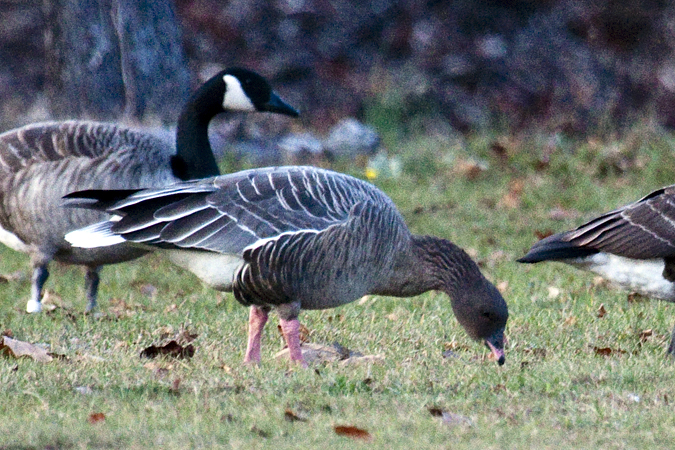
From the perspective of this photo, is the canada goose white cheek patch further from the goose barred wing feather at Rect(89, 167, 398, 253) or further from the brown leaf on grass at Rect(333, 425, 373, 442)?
the brown leaf on grass at Rect(333, 425, 373, 442)

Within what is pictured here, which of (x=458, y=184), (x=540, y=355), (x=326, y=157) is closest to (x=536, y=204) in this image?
(x=458, y=184)

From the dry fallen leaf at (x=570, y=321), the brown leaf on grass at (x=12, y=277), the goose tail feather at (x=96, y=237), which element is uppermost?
the goose tail feather at (x=96, y=237)

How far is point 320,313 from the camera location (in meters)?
6.93

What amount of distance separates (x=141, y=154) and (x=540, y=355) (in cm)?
321

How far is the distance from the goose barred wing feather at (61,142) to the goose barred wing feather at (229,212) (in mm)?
1983

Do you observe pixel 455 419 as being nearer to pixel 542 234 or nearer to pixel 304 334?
pixel 304 334

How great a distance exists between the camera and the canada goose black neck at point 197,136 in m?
7.76

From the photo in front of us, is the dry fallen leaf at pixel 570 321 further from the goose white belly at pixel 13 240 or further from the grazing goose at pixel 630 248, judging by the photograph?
the goose white belly at pixel 13 240

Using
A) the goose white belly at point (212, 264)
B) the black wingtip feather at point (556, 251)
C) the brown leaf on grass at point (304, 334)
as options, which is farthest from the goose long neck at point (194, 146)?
the black wingtip feather at point (556, 251)

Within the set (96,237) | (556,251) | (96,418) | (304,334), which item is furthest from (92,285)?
(96,418)

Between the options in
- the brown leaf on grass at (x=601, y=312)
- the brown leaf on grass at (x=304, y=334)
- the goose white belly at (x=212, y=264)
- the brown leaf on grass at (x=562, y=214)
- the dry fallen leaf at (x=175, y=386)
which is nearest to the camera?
the dry fallen leaf at (x=175, y=386)

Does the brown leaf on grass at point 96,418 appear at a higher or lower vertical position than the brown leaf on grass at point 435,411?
higher

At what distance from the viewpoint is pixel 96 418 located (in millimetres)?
4273

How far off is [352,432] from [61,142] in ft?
13.1
